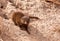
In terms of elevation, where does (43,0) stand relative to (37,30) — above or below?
above

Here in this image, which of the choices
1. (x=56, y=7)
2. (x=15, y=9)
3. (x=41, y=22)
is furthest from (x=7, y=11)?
(x=56, y=7)

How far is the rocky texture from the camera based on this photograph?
97.7 inches

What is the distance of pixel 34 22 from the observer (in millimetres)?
2727

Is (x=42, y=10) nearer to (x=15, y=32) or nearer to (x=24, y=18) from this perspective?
(x=24, y=18)

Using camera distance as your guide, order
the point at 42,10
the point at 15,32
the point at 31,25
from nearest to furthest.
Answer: the point at 15,32 → the point at 31,25 → the point at 42,10

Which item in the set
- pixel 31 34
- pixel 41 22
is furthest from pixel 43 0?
pixel 31 34

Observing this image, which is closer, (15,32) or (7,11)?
(15,32)

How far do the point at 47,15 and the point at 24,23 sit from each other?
1.25ft

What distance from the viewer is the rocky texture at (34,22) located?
248cm

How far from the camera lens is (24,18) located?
2627 millimetres

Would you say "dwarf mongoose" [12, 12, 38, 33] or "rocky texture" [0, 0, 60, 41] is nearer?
"rocky texture" [0, 0, 60, 41]

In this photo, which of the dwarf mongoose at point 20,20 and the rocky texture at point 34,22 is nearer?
the rocky texture at point 34,22

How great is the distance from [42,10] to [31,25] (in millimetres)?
314

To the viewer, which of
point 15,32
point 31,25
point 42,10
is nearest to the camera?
point 15,32
